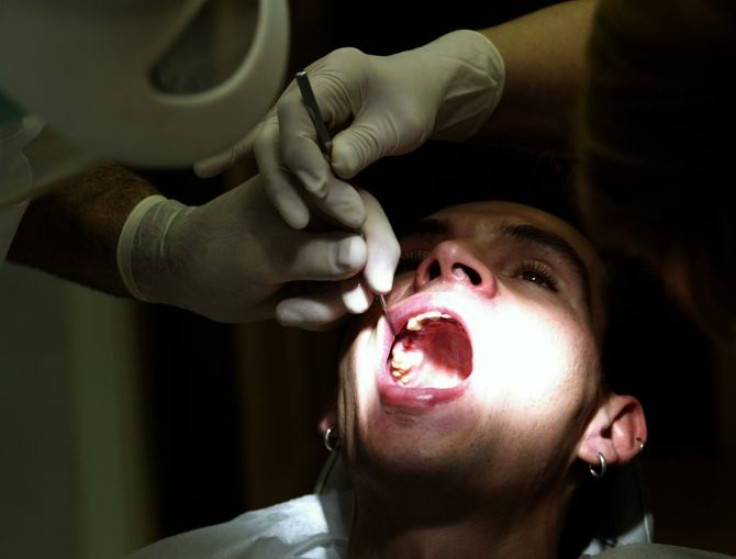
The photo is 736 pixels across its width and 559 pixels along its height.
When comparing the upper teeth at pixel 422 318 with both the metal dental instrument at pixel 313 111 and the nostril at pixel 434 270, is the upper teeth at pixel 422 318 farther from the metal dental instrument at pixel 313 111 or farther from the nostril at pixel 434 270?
the metal dental instrument at pixel 313 111

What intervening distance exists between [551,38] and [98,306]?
1.35m

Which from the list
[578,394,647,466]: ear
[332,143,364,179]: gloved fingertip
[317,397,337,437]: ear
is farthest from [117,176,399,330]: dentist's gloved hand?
[578,394,647,466]: ear

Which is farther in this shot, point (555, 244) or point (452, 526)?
point (555, 244)

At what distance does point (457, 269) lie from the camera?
1.65 metres

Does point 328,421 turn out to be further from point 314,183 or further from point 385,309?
point 314,183

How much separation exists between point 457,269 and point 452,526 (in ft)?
1.35

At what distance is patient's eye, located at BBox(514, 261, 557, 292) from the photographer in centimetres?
175

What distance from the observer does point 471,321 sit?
5.22 ft

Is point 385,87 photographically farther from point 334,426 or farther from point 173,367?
point 173,367

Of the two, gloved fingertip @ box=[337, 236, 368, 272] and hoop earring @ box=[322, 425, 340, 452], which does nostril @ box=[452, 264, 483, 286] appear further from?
hoop earring @ box=[322, 425, 340, 452]

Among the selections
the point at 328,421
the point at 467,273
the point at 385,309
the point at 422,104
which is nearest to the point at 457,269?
the point at 467,273

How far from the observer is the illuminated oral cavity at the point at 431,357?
174 cm

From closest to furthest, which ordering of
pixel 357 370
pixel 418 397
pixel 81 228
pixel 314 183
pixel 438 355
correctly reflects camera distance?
1. pixel 314 183
2. pixel 418 397
3. pixel 357 370
4. pixel 438 355
5. pixel 81 228

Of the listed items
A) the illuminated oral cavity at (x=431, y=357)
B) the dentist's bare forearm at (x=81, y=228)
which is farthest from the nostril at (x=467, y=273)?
the dentist's bare forearm at (x=81, y=228)
